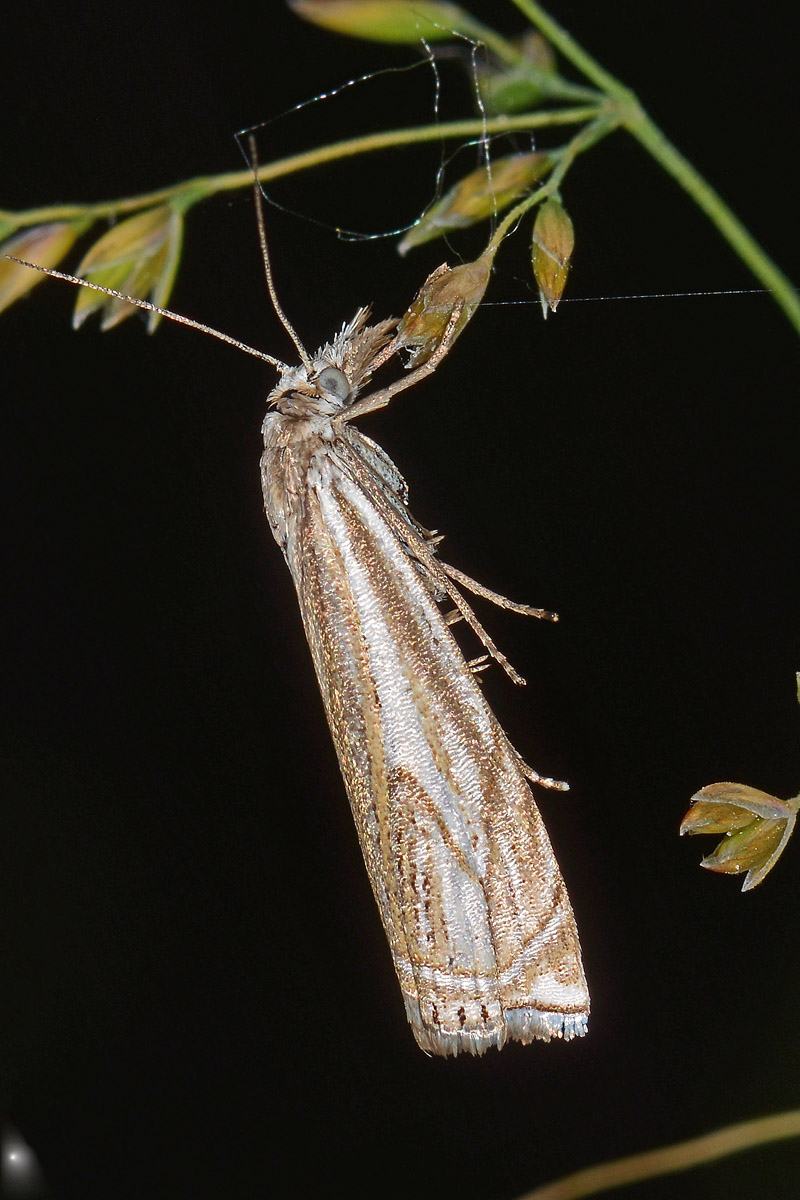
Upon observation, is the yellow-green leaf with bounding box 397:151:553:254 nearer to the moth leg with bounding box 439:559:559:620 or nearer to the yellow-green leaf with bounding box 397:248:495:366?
the yellow-green leaf with bounding box 397:248:495:366

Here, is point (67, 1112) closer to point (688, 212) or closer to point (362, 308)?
point (362, 308)

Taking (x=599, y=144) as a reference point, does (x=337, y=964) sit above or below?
below

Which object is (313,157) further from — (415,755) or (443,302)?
(415,755)

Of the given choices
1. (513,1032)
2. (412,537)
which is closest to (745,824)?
(513,1032)

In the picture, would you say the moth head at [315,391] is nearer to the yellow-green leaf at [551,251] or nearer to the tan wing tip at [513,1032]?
the yellow-green leaf at [551,251]

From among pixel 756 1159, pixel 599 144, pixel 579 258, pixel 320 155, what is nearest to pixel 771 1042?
pixel 756 1159

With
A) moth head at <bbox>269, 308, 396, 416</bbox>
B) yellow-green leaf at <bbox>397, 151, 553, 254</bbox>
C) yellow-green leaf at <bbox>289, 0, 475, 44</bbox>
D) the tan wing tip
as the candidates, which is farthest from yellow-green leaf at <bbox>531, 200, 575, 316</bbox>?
the tan wing tip

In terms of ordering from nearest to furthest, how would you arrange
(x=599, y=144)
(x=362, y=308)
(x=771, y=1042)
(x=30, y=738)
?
(x=599, y=144), (x=362, y=308), (x=771, y=1042), (x=30, y=738)

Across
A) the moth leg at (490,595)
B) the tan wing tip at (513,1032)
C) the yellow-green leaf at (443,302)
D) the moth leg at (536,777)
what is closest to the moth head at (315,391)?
the yellow-green leaf at (443,302)
